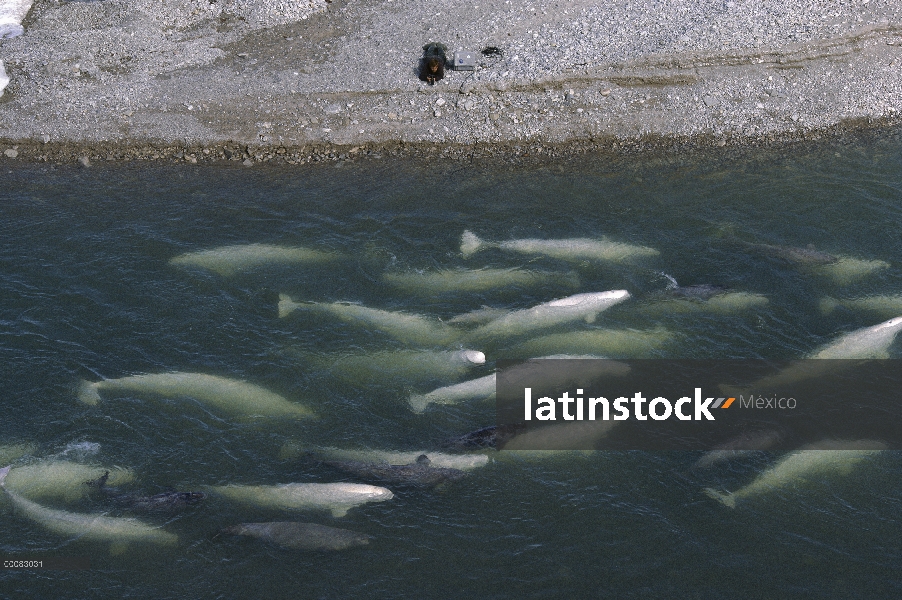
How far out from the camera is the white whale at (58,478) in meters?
15.8

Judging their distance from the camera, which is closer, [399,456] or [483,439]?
[399,456]

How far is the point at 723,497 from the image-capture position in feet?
50.9

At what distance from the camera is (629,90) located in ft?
91.5

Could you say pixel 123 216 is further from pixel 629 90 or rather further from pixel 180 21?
pixel 629 90

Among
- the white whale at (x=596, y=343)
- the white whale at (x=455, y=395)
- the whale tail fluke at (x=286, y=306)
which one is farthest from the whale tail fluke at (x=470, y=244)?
the white whale at (x=455, y=395)

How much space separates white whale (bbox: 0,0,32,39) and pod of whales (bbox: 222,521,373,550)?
25087mm

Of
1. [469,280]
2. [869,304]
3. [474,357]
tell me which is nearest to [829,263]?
[869,304]

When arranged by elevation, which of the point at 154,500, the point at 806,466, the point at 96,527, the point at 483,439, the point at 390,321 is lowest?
the point at 96,527

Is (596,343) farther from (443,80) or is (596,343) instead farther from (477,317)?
(443,80)

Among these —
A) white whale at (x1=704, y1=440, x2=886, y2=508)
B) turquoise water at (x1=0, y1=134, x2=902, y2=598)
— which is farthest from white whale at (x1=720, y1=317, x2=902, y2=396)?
white whale at (x1=704, y1=440, x2=886, y2=508)

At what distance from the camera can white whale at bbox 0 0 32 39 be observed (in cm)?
3123

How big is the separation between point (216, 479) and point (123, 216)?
10945 mm

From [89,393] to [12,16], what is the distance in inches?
837

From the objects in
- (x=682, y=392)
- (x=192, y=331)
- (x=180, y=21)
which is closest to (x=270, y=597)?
(x=192, y=331)
